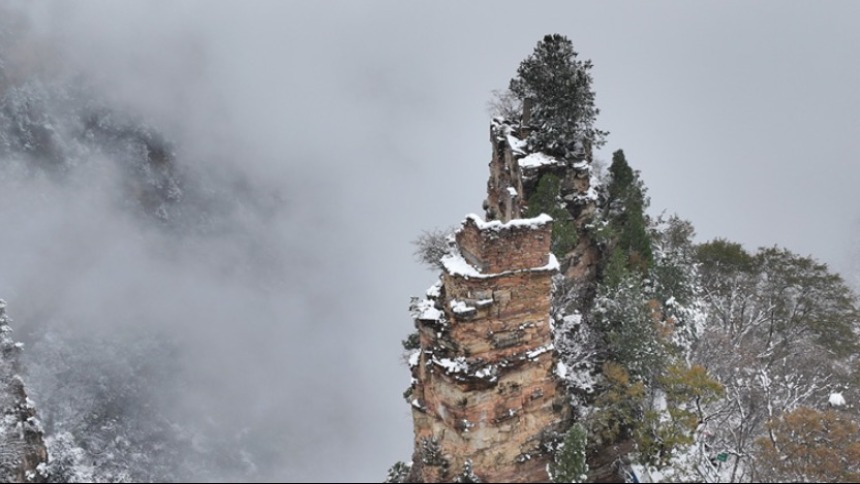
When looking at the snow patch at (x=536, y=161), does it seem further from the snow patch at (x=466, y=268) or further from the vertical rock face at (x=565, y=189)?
the snow patch at (x=466, y=268)

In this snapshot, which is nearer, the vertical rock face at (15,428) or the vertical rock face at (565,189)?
the vertical rock face at (15,428)

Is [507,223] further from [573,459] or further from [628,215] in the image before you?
[628,215]

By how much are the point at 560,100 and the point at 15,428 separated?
34937mm

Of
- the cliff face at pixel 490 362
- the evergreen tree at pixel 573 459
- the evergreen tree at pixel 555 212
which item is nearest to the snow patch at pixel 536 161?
the evergreen tree at pixel 555 212

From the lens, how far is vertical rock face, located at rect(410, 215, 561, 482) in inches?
797

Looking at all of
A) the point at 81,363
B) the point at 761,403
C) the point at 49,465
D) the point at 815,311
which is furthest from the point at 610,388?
the point at 81,363

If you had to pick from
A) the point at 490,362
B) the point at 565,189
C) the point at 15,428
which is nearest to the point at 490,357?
the point at 490,362

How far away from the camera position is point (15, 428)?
102ft

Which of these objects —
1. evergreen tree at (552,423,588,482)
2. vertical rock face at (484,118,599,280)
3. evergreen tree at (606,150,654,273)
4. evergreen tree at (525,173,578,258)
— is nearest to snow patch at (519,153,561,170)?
vertical rock face at (484,118,599,280)

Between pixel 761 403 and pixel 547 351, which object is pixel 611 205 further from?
pixel 547 351

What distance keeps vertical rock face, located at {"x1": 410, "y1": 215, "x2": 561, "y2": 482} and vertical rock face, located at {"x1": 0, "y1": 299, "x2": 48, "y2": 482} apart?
2006 centimetres

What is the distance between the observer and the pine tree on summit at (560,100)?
3366cm

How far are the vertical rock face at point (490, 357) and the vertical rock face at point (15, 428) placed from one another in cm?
2006

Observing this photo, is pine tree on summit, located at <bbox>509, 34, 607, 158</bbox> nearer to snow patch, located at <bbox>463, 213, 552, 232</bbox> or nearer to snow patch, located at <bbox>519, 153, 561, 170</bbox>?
snow patch, located at <bbox>519, 153, 561, 170</bbox>
